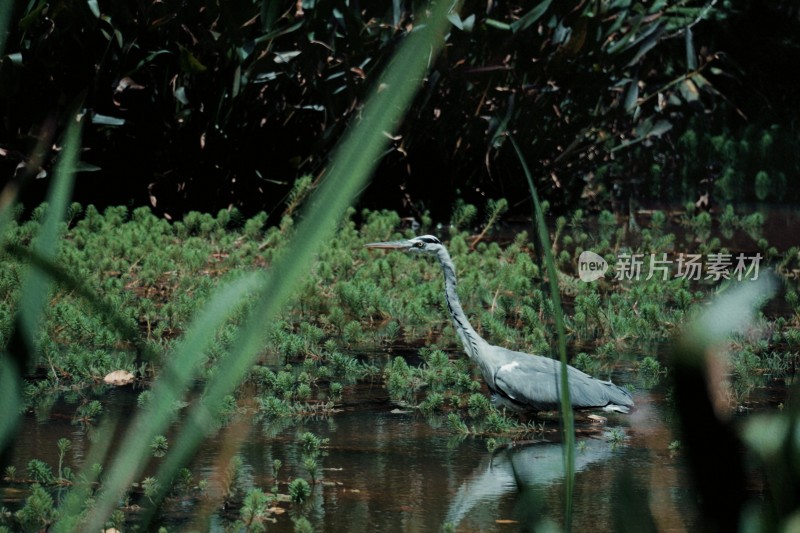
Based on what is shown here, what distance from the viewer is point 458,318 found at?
18.8 feet

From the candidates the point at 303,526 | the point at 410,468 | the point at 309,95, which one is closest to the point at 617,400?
the point at 410,468

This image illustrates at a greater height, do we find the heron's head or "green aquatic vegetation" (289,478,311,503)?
the heron's head

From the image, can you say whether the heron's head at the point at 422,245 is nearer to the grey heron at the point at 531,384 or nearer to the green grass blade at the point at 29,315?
the grey heron at the point at 531,384

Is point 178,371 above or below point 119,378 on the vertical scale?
below

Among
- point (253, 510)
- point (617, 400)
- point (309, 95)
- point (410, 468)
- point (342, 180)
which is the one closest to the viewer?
point (342, 180)

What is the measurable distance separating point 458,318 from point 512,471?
1535 mm

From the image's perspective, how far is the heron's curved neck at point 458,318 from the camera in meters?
5.61

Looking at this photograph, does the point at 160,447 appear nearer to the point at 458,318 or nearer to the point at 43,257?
the point at 458,318

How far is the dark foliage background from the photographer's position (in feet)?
29.2

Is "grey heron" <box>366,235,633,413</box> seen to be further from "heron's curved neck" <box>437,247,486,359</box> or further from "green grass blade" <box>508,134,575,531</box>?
"green grass blade" <box>508,134,575,531</box>

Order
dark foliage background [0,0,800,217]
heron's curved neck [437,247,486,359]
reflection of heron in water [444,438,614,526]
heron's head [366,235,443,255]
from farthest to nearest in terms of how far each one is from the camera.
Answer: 1. dark foliage background [0,0,800,217]
2. heron's head [366,235,443,255]
3. heron's curved neck [437,247,486,359]
4. reflection of heron in water [444,438,614,526]

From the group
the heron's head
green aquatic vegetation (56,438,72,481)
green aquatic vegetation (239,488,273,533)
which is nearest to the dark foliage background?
the heron's head

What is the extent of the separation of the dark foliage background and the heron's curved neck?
283cm

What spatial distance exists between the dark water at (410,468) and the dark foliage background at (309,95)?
3.79 meters
